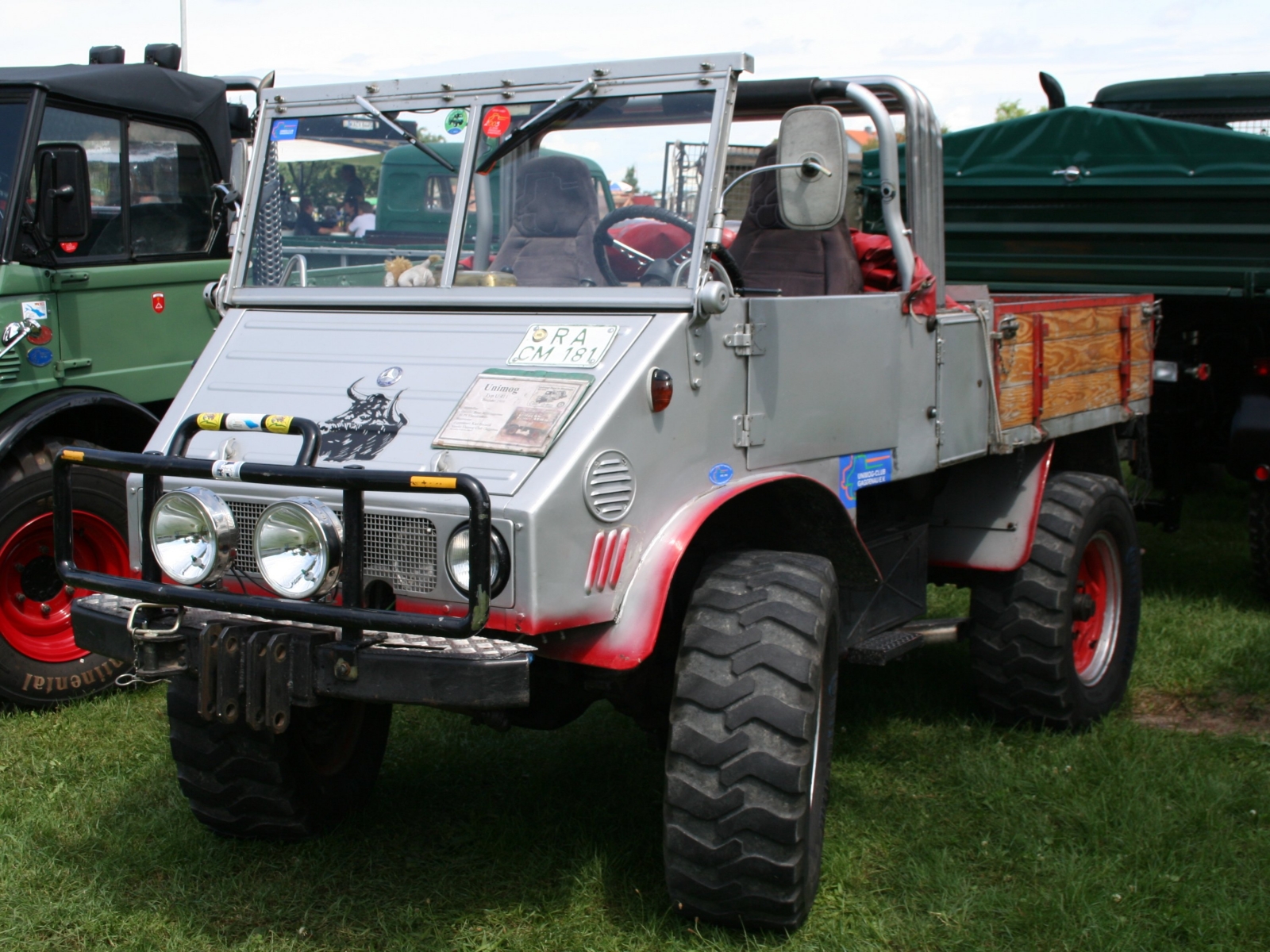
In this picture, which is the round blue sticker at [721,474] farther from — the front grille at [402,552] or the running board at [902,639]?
the running board at [902,639]

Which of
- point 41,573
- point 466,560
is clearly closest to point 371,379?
point 466,560

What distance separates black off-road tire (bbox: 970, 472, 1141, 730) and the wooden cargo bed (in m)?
0.38

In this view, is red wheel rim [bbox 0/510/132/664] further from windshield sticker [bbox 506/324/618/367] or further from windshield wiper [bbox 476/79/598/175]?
windshield sticker [bbox 506/324/618/367]

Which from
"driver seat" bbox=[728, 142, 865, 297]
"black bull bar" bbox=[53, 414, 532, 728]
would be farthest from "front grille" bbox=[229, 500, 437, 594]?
"driver seat" bbox=[728, 142, 865, 297]

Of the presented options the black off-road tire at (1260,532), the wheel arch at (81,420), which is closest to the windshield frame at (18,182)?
the wheel arch at (81,420)

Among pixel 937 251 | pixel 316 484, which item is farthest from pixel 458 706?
pixel 937 251

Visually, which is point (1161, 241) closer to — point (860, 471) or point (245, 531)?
point (860, 471)

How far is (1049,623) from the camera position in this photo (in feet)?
17.1

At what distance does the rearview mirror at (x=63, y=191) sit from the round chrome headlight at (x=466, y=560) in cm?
333

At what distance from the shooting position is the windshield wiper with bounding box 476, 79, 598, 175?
3990mm

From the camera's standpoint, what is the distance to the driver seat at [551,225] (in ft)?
12.9

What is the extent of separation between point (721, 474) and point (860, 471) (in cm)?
72

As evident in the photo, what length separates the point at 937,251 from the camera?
4.89 meters

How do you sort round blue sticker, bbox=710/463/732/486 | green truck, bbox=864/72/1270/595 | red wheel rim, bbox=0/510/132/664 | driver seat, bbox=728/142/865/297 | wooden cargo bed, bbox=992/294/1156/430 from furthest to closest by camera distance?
green truck, bbox=864/72/1270/595 < red wheel rim, bbox=0/510/132/664 < wooden cargo bed, bbox=992/294/1156/430 < driver seat, bbox=728/142/865/297 < round blue sticker, bbox=710/463/732/486
